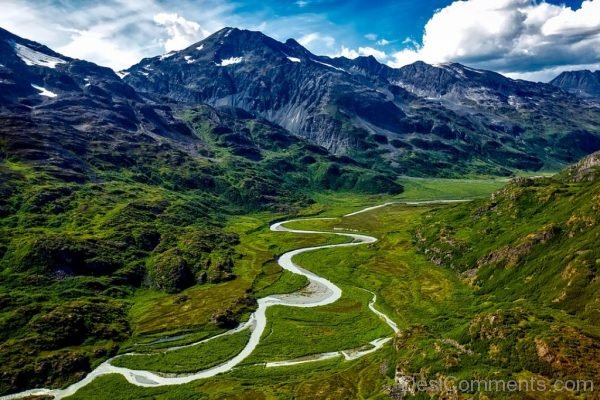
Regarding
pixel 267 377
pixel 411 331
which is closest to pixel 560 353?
pixel 411 331

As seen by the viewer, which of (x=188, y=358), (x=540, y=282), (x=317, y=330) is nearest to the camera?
(x=188, y=358)

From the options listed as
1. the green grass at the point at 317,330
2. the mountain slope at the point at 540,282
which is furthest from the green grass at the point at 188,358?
the mountain slope at the point at 540,282

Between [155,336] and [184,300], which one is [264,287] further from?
[155,336]

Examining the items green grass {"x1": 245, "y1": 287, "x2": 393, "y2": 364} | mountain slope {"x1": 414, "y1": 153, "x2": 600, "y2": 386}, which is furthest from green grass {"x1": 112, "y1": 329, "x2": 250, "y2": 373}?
mountain slope {"x1": 414, "y1": 153, "x2": 600, "y2": 386}

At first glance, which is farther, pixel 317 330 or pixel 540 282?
pixel 317 330

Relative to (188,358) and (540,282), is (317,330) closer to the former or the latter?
(188,358)

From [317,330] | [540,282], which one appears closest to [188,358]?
[317,330]

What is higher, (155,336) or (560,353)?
(560,353)

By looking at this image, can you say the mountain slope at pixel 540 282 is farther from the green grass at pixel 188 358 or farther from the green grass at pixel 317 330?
the green grass at pixel 188 358
